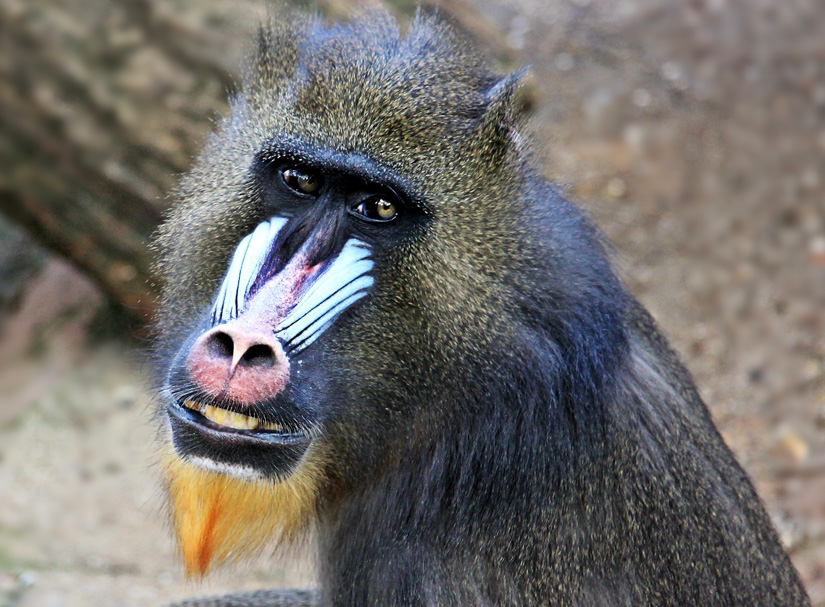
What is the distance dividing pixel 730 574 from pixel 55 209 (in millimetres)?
3942

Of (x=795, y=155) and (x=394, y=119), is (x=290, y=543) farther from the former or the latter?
(x=795, y=155)

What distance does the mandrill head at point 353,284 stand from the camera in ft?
8.14

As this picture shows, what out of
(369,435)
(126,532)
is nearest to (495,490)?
(369,435)

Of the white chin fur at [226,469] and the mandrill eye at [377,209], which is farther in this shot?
the mandrill eye at [377,209]

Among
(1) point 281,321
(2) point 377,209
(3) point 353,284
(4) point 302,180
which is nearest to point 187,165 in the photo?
(4) point 302,180

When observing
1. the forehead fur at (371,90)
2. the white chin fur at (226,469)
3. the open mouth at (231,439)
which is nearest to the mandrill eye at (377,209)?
the forehead fur at (371,90)

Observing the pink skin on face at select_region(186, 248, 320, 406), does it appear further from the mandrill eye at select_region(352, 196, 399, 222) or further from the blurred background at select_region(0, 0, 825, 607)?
the blurred background at select_region(0, 0, 825, 607)

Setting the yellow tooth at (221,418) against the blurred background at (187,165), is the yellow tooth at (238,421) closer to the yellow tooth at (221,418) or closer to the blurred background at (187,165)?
the yellow tooth at (221,418)

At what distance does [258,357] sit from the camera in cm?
236

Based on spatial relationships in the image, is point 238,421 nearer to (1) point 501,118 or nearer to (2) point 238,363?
(2) point 238,363

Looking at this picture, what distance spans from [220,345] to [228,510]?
54cm

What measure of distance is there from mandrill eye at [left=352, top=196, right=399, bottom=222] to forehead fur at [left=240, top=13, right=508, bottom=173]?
4.9 inches

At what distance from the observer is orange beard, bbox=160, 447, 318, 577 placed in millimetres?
2564

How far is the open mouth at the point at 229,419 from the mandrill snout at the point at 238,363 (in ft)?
0.28
